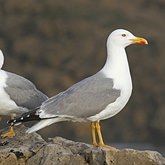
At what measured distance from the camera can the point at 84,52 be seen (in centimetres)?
3434

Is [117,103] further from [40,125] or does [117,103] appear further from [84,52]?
[84,52]

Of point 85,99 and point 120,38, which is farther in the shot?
point 120,38

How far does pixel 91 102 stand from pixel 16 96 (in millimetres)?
1452

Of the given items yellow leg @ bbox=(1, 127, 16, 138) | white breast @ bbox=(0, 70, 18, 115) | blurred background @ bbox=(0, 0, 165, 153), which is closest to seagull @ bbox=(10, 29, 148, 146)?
yellow leg @ bbox=(1, 127, 16, 138)

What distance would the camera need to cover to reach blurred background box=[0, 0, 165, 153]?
28641 millimetres

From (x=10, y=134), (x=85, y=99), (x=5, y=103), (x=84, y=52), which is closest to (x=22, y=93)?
(x=5, y=103)

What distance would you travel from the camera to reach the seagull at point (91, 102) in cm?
962

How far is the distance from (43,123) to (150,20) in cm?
2985

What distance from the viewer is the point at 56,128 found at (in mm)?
28000

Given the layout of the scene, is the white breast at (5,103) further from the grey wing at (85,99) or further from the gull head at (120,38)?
the gull head at (120,38)

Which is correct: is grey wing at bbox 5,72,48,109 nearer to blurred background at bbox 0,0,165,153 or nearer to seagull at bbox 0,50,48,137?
seagull at bbox 0,50,48,137

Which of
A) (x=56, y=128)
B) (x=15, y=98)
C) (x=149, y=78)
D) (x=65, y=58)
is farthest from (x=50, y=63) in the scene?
(x=15, y=98)

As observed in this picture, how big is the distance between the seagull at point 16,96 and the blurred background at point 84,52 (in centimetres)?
1472

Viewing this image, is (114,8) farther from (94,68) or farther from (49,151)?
(49,151)
